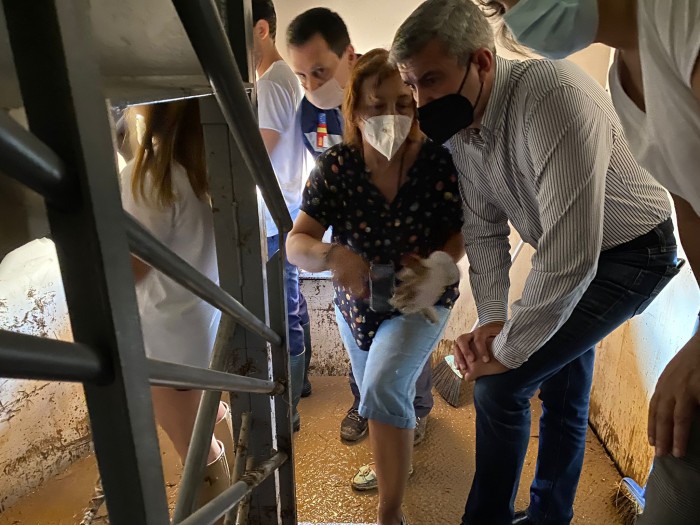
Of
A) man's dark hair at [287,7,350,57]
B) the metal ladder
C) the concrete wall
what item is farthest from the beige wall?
the metal ladder

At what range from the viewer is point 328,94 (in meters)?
1.84

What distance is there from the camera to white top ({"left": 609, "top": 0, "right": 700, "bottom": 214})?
0.55 metres

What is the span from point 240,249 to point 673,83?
0.71m

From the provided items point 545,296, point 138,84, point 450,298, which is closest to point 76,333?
point 138,84

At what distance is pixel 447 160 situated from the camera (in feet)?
4.39

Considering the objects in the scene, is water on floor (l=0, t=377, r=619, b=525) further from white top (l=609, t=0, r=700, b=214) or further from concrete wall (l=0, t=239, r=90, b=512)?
white top (l=609, t=0, r=700, b=214)

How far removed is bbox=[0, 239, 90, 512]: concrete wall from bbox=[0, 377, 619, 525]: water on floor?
0.31ft

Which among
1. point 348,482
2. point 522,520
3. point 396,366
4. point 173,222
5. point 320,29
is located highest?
point 320,29

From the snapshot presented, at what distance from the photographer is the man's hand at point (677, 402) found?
2.23 ft

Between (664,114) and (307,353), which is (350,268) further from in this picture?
(307,353)

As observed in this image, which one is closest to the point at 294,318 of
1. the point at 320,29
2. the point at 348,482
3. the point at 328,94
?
the point at 348,482

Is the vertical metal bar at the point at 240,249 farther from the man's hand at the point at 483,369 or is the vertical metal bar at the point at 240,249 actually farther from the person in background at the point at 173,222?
the man's hand at the point at 483,369

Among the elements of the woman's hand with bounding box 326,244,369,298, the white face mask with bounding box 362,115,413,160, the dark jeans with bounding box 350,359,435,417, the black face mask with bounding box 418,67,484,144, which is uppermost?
the black face mask with bounding box 418,67,484,144

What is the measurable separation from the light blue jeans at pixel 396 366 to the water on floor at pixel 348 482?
0.54m
